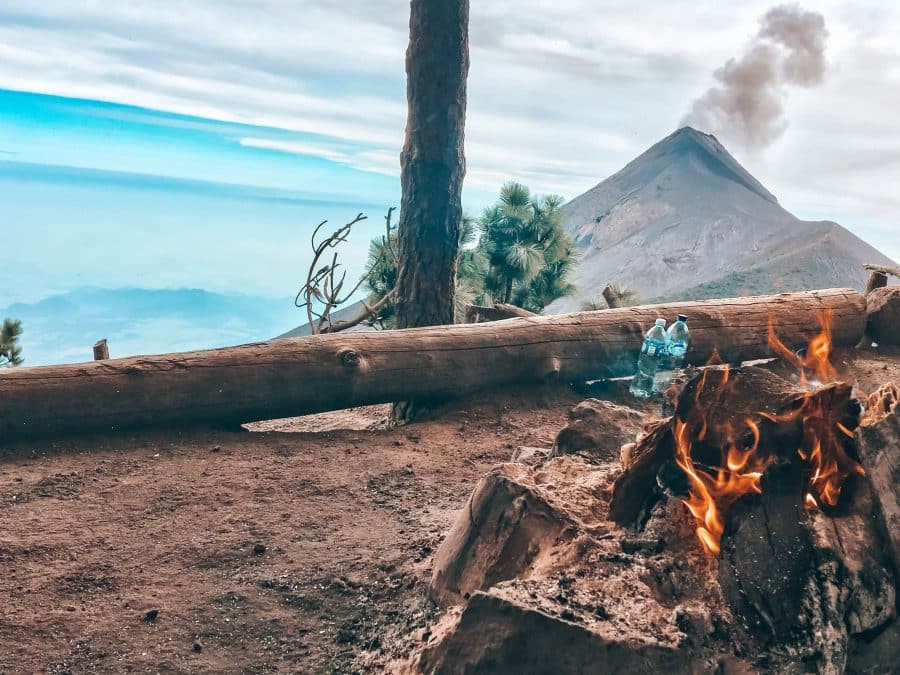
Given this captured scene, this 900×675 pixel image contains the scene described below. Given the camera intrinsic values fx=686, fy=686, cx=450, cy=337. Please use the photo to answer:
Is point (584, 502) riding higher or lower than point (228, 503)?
higher

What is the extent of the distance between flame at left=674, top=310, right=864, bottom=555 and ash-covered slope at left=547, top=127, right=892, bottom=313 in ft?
133

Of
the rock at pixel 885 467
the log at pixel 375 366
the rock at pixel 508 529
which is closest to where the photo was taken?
the rock at pixel 885 467

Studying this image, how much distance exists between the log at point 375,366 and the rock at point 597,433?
7.61ft

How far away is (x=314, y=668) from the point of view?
10.4 ft

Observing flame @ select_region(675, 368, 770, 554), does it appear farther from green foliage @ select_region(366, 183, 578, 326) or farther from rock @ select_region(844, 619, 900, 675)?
green foliage @ select_region(366, 183, 578, 326)

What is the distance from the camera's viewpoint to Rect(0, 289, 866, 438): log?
5.30 metres

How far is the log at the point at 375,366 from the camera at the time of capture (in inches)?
209

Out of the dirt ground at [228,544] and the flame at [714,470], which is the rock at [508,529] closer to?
the dirt ground at [228,544]

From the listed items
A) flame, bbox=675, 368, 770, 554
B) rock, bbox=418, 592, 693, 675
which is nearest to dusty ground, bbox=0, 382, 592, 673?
rock, bbox=418, 592, 693, 675

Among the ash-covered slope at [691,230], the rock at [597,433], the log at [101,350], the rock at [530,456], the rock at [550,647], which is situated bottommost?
the rock at [550,647]

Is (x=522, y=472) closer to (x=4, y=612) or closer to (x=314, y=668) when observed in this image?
(x=314, y=668)

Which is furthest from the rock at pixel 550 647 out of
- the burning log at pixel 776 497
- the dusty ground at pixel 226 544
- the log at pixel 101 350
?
the log at pixel 101 350

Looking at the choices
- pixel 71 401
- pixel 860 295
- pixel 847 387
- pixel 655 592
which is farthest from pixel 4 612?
pixel 860 295

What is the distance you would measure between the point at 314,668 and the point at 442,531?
1.28m
